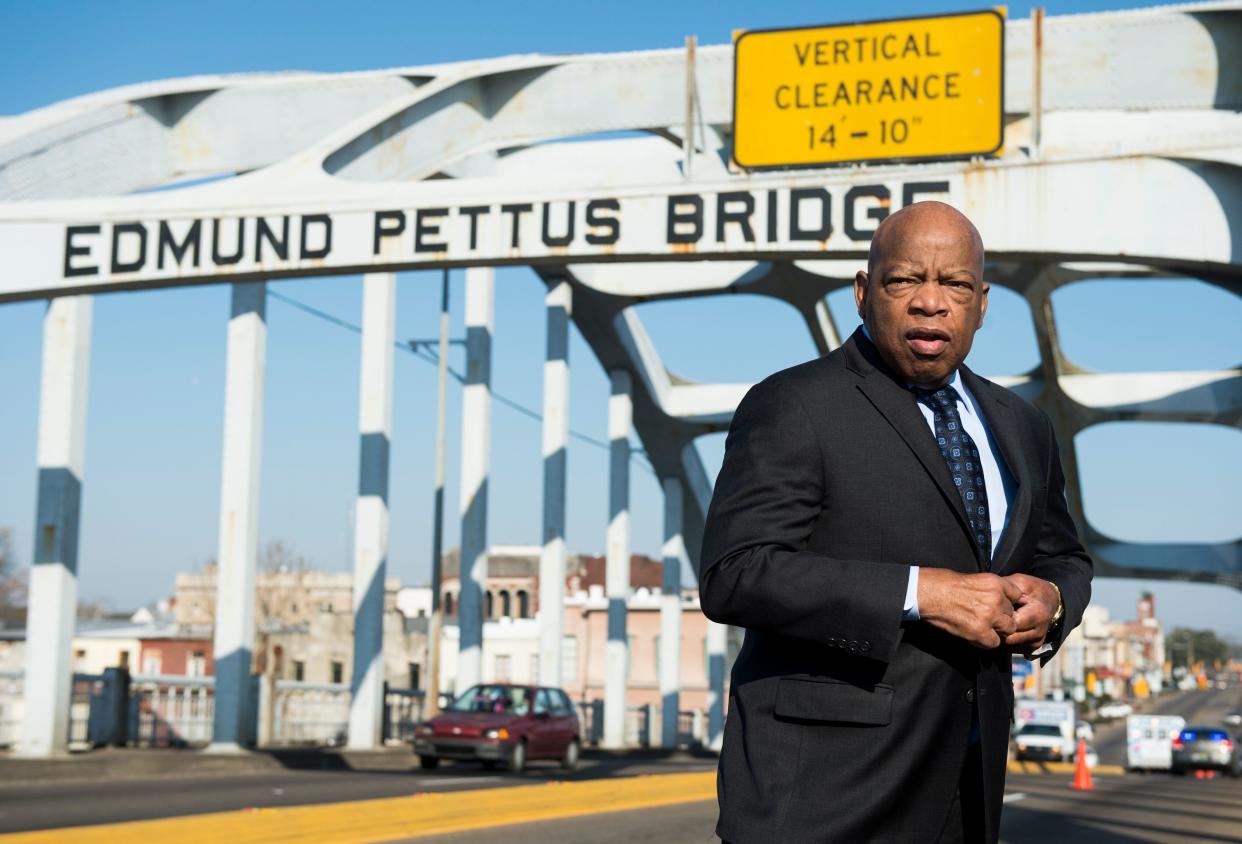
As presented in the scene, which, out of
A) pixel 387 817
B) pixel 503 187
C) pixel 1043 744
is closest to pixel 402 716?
pixel 503 187

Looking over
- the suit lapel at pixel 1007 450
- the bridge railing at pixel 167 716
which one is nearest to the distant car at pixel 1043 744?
the bridge railing at pixel 167 716

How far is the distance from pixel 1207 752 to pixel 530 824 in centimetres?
3513

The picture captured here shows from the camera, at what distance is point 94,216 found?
1446 cm

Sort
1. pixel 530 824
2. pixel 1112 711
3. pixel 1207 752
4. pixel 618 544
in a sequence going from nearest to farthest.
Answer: pixel 530 824
pixel 618 544
pixel 1207 752
pixel 1112 711

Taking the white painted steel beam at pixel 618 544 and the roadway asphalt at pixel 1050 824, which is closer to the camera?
the roadway asphalt at pixel 1050 824

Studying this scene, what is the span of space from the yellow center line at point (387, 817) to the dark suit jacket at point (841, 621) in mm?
6140

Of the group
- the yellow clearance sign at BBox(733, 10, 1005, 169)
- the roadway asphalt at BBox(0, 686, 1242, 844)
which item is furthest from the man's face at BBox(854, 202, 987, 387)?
the yellow clearance sign at BBox(733, 10, 1005, 169)

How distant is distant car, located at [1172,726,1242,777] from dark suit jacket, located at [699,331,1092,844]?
41968mm

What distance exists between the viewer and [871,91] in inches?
557

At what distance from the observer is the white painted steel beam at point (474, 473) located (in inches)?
1049

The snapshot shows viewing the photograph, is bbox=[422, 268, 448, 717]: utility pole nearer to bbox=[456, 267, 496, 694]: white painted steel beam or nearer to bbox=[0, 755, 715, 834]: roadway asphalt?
bbox=[456, 267, 496, 694]: white painted steel beam

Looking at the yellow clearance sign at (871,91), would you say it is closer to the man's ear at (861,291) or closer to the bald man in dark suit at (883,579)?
the man's ear at (861,291)

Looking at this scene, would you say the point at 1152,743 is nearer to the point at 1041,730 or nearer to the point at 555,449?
the point at 1041,730

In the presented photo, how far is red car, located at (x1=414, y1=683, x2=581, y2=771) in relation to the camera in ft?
68.8
